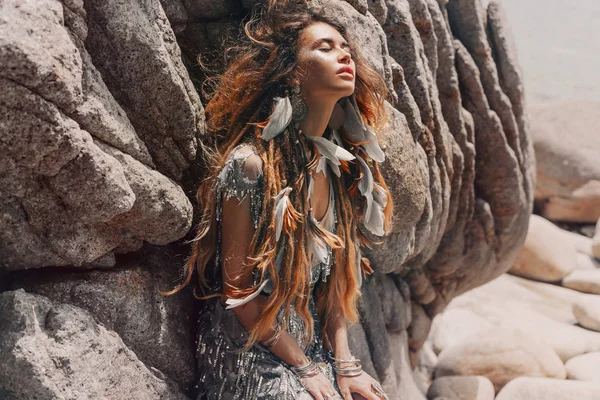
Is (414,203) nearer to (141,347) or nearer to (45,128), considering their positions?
(141,347)

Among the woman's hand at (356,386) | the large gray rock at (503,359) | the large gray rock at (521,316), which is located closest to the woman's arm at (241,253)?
the woman's hand at (356,386)

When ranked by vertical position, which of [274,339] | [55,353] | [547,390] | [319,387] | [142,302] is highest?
[55,353]

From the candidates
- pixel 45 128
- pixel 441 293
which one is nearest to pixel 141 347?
pixel 45 128

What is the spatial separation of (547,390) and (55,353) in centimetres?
270

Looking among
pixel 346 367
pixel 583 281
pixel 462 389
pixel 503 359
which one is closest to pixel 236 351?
pixel 346 367

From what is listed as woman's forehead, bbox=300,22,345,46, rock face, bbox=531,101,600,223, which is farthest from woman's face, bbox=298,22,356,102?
rock face, bbox=531,101,600,223

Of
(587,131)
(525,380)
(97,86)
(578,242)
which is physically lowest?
(578,242)

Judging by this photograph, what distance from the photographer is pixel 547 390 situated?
352 cm

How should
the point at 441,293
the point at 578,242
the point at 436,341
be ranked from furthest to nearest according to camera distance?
the point at 578,242
the point at 436,341
the point at 441,293

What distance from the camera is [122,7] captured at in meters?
1.80

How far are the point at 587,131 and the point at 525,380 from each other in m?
5.17

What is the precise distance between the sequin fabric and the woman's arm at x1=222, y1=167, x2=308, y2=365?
0.02 m

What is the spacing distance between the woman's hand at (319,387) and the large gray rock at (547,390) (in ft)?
6.09

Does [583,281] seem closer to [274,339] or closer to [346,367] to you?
[346,367]
